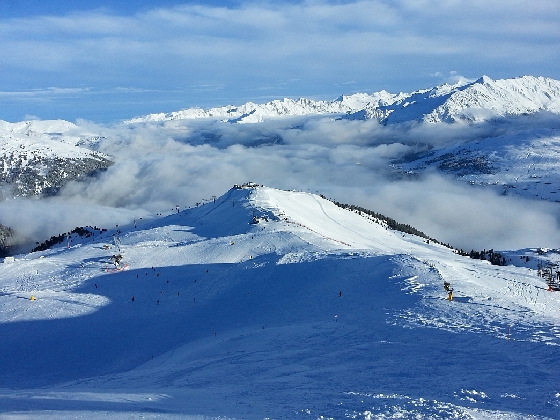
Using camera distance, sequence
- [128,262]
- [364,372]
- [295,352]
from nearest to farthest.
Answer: [364,372] < [295,352] < [128,262]

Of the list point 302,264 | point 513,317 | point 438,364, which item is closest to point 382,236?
point 302,264

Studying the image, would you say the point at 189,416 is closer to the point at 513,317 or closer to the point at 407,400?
the point at 407,400

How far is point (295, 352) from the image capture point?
21.8 metres

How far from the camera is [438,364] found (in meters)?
17.8

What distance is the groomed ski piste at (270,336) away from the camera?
1501 centimetres

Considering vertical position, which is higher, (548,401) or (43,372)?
(548,401)

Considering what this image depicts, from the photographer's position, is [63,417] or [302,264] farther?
[302,264]

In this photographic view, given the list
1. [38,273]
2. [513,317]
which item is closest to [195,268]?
[38,273]

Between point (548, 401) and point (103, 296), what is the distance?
114 ft

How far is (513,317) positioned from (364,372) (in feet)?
34.0

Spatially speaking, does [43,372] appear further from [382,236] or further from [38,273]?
[382,236]

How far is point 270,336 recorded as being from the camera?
25.3 metres

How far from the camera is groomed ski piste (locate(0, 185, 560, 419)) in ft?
49.2

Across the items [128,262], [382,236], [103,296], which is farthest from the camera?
[382,236]
